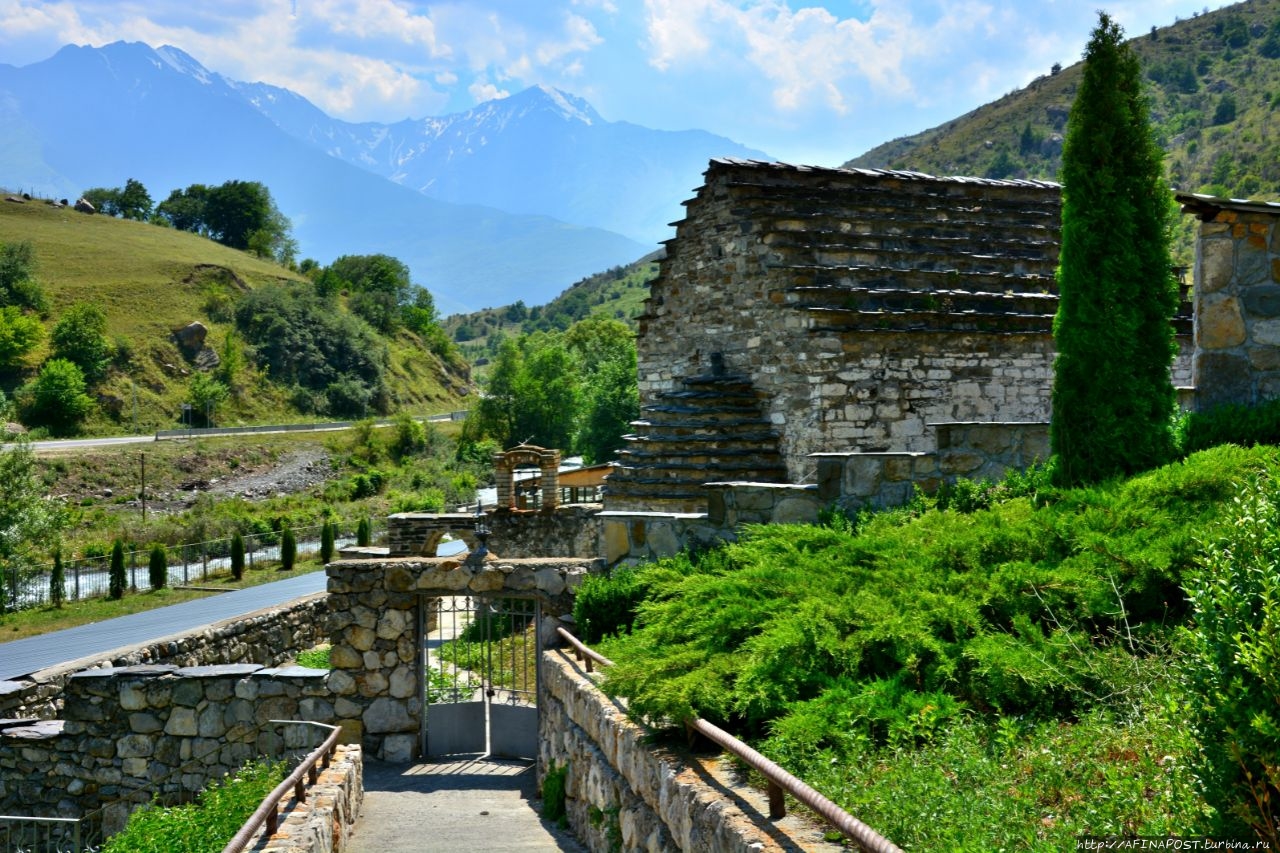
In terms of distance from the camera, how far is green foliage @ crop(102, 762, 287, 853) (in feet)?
25.9

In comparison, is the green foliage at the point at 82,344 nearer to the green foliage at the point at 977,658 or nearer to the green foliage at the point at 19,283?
the green foliage at the point at 19,283

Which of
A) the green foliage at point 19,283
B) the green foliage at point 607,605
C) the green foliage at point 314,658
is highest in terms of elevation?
the green foliage at point 19,283

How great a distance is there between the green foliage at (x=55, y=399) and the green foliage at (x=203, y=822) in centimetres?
6180

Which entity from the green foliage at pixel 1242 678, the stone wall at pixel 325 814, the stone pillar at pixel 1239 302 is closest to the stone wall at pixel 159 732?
the stone wall at pixel 325 814

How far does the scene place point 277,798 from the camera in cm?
Result: 664

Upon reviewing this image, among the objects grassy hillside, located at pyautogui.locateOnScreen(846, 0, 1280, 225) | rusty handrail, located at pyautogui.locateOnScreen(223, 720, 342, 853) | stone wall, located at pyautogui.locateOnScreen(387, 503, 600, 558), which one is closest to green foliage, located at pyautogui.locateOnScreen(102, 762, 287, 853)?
rusty handrail, located at pyautogui.locateOnScreen(223, 720, 342, 853)

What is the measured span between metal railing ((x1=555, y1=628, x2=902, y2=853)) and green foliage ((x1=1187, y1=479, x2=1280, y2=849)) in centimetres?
91

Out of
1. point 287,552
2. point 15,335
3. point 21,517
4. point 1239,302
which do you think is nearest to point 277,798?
point 1239,302

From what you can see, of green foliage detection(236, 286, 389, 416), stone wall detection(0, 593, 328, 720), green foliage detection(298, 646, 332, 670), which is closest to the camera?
stone wall detection(0, 593, 328, 720)

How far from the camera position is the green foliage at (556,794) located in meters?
8.77

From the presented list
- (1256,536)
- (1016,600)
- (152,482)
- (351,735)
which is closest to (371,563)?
(351,735)

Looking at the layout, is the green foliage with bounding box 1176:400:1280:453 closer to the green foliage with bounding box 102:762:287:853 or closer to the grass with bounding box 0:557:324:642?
the green foliage with bounding box 102:762:287:853

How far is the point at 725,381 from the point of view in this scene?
1556 cm

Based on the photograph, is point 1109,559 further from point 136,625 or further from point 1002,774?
point 136,625
